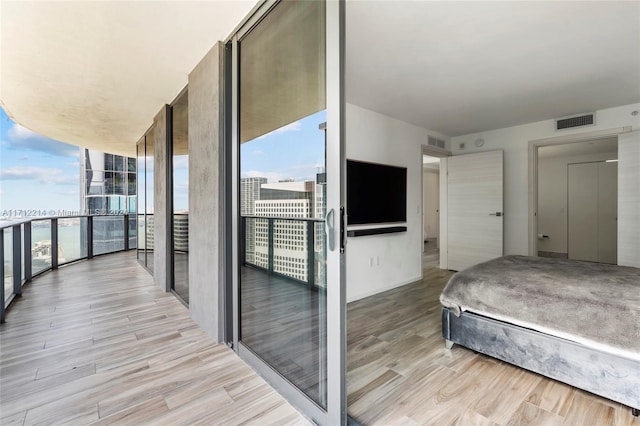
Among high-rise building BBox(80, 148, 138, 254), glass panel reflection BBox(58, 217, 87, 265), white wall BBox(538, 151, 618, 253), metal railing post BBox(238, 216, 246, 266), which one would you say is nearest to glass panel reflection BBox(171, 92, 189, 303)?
metal railing post BBox(238, 216, 246, 266)

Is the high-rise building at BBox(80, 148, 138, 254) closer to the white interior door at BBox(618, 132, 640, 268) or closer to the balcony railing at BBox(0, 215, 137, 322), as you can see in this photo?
the balcony railing at BBox(0, 215, 137, 322)

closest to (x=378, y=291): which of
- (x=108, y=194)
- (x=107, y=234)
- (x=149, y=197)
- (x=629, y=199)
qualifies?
(x=629, y=199)

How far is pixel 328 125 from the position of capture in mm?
1438

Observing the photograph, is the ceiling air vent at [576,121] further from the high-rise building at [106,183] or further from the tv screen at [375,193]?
the high-rise building at [106,183]

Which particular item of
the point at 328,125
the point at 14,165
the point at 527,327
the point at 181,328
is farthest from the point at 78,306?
the point at 14,165

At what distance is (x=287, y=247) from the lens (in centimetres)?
190

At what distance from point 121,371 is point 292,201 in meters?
1.70

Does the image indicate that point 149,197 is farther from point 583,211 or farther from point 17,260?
point 583,211

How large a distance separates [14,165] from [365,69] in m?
7.71

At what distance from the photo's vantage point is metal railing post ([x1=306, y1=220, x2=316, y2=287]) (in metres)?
1.66

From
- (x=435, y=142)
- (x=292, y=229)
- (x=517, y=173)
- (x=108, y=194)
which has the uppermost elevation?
(x=435, y=142)

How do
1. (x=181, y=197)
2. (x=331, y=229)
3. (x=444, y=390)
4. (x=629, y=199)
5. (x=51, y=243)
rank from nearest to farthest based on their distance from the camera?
(x=331, y=229) → (x=444, y=390) → (x=181, y=197) → (x=629, y=199) → (x=51, y=243)

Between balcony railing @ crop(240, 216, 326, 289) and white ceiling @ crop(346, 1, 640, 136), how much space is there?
1.49 meters

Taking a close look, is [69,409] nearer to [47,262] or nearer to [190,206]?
[190,206]
